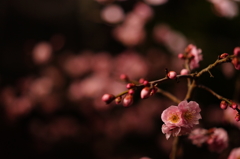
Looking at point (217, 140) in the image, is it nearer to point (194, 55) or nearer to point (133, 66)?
point (194, 55)

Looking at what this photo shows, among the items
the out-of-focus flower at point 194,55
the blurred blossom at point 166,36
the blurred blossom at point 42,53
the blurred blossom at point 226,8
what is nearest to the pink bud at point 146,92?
the out-of-focus flower at point 194,55

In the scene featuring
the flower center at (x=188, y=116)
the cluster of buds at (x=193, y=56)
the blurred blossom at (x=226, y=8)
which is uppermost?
the cluster of buds at (x=193, y=56)

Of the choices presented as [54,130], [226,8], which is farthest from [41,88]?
[226,8]

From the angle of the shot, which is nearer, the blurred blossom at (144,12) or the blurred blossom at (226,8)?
the blurred blossom at (226,8)

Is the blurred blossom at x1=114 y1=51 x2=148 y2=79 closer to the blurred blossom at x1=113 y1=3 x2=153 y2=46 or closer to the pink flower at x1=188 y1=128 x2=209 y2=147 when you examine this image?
the blurred blossom at x1=113 y1=3 x2=153 y2=46

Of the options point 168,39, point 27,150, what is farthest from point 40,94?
point 168,39

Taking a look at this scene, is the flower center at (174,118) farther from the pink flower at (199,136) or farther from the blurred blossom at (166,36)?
the blurred blossom at (166,36)

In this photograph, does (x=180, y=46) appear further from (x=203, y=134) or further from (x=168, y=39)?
(x=203, y=134)
